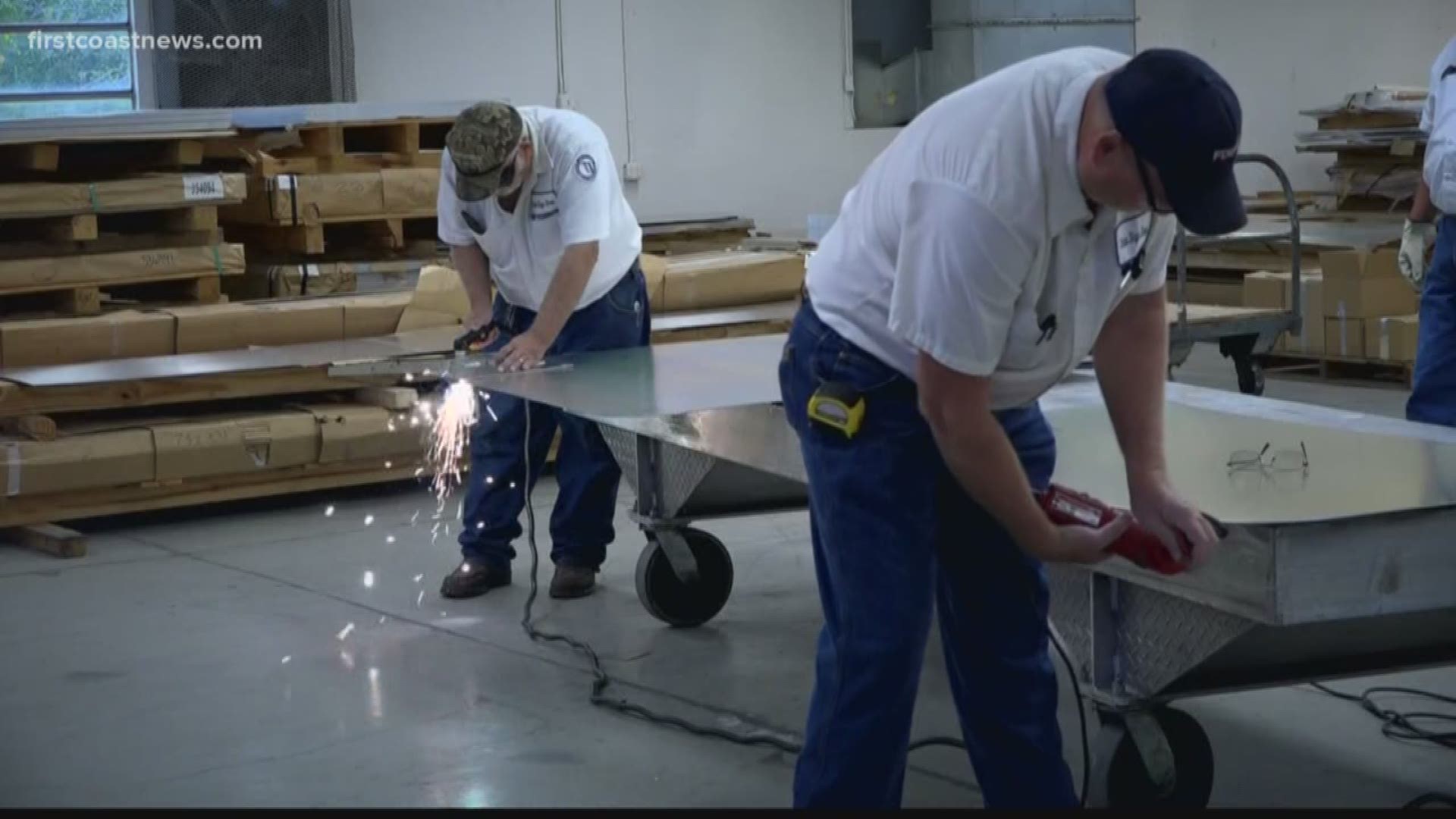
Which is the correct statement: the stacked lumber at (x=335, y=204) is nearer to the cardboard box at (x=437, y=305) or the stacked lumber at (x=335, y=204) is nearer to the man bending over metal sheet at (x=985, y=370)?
the cardboard box at (x=437, y=305)

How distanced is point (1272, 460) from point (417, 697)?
233 centimetres

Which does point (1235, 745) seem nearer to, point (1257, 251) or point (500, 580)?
point (500, 580)

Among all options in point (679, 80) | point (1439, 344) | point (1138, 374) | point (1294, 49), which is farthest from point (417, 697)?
point (1294, 49)

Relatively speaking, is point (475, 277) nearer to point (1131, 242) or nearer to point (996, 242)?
point (1131, 242)

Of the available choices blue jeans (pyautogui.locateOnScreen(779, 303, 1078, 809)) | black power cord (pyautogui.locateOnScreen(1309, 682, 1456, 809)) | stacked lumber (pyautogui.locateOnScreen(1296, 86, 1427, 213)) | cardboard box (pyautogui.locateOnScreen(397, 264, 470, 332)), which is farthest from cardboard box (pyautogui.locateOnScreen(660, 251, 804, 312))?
blue jeans (pyautogui.locateOnScreen(779, 303, 1078, 809))

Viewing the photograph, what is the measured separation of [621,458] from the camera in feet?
18.0

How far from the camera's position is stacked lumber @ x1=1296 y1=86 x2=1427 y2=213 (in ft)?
36.7

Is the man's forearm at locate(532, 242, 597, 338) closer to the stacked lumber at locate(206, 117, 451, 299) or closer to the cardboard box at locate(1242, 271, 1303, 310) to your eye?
the stacked lumber at locate(206, 117, 451, 299)

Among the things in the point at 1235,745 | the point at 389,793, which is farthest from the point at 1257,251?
the point at 389,793

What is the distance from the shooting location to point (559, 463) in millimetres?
6125

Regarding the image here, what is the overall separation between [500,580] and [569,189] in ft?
4.28

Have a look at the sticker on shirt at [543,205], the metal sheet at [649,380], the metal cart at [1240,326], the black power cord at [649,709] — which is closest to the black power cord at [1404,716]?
the black power cord at [649,709]

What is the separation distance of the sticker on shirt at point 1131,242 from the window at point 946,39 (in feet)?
33.8

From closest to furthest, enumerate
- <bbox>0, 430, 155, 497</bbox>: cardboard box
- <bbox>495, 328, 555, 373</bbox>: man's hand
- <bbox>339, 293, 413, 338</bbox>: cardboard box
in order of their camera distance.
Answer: <bbox>495, 328, 555, 373</bbox>: man's hand → <bbox>0, 430, 155, 497</bbox>: cardboard box → <bbox>339, 293, 413, 338</bbox>: cardboard box
